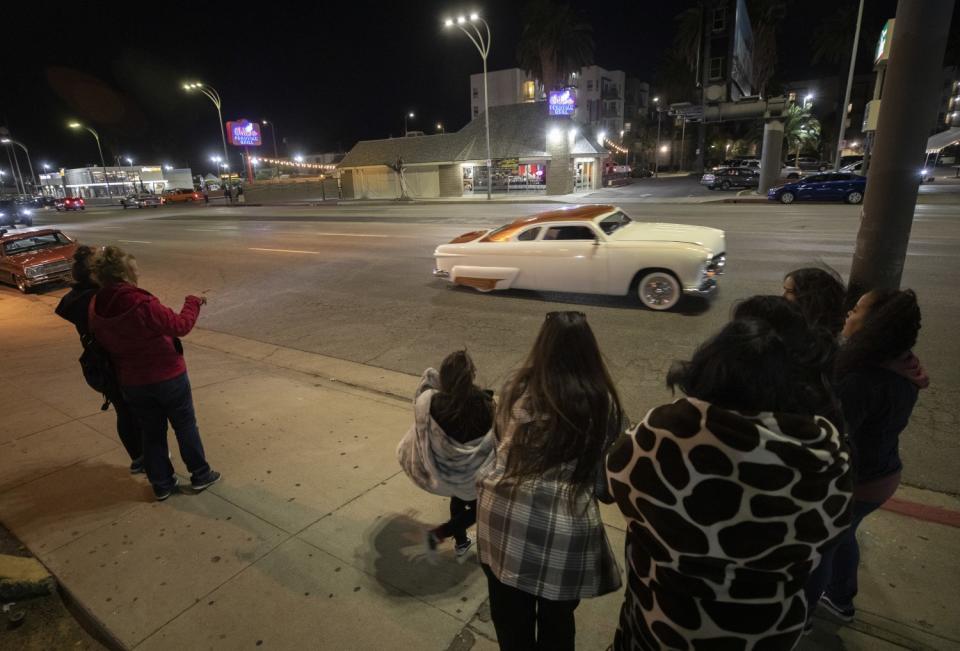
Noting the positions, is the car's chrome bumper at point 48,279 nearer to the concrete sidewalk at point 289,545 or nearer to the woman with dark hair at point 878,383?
the concrete sidewalk at point 289,545

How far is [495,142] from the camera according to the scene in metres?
38.5

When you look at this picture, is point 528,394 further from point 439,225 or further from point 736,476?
point 439,225

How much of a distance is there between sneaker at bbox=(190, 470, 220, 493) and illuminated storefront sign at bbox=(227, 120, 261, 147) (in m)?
63.0

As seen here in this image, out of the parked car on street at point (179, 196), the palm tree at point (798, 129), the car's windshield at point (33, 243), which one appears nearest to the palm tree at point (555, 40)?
the palm tree at point (798, 129)

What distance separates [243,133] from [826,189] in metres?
57.7

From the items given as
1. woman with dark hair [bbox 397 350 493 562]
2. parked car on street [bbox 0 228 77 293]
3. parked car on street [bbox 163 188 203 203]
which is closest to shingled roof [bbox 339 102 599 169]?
parked car on street [bbox 163 188 203 203]

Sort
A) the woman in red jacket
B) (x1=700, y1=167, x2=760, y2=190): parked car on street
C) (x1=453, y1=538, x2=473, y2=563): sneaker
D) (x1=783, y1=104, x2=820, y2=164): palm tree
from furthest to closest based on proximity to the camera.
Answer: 1. (x1=783, y1=104, x2=820, y2=164): palm tree
2. (x1=700, y1=167, x2=760, y2=190): parked car on street
3. the woman in red jacket
4. (x1=453, y1=538, x2=473, y2=563): sneaker

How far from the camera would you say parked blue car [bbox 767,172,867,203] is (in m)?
20.8

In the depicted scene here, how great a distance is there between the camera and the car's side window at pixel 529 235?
8797 mm

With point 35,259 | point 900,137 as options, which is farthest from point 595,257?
point 35,259

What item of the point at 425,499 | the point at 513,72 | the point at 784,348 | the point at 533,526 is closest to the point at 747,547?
the point at 784,348

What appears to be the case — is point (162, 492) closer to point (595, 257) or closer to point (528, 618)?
point (528, 618)

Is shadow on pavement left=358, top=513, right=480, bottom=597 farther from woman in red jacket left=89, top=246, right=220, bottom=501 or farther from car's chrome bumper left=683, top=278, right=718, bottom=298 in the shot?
car's chrome bumper left=683, top=278, right=718, bottom=298

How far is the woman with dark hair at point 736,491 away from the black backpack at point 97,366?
367 cm
